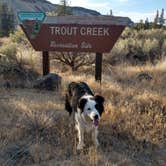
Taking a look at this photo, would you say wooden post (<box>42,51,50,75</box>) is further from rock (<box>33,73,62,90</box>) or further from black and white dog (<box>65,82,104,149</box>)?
black and white dog (<box>65,82,104,149</box>)

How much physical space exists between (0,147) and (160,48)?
54.4ft

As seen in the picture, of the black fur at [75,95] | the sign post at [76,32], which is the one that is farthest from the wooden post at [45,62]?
the black fur at [75,95]

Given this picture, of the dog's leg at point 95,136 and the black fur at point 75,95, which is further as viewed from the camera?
→ the black fur at point 75,95

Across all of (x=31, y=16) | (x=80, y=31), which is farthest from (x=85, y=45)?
(x=31, y=16)

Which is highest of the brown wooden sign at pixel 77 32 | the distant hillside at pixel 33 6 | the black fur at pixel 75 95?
the distant hillside at pixel 33 6

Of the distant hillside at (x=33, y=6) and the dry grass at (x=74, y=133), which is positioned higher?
the distant hillside at (x=33, y=6)

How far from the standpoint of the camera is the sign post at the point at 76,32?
11188 mm

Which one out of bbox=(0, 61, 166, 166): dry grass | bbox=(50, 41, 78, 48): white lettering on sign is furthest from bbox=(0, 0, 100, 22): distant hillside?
bbox=(0, 61, 166, 166): dry grass

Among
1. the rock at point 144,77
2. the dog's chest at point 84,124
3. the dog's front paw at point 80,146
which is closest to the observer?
the dog's front paw at point 80,146

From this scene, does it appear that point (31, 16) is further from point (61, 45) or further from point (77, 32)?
point (77, 32)

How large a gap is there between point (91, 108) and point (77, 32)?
5.32 m

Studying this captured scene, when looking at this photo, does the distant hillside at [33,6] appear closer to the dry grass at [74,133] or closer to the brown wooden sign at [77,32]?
the brown wooden sign at [77,32]

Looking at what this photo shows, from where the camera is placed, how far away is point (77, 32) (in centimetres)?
1140

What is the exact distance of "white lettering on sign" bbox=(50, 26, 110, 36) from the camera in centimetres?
1121
